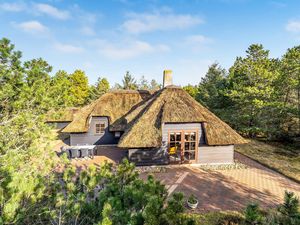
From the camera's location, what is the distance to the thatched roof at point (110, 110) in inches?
658

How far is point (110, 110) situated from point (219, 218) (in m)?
13.1

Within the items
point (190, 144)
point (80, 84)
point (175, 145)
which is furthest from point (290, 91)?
point (80, 84)

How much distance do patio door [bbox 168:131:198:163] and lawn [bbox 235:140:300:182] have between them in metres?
4.85

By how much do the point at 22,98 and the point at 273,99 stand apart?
20180 mm

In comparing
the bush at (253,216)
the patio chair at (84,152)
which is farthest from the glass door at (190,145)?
the bush at (253,216)

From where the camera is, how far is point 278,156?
46.0 ft

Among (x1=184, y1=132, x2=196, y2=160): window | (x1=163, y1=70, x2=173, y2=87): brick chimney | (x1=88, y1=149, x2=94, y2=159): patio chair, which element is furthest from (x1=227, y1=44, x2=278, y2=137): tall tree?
(x1=88, y1=149, x2=94, y2=159): patio chair

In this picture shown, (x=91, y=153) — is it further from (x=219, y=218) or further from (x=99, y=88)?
(x=99, y=88)

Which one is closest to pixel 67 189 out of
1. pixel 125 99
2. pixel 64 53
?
pixel 64 53

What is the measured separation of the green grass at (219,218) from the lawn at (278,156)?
5.59 m

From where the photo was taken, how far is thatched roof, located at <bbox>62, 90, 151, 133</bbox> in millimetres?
16703

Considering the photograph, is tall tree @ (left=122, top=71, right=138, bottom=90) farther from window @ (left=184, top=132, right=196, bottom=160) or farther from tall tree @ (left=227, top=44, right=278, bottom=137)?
window @ (left=184, top=132, right=196, bottom=160)

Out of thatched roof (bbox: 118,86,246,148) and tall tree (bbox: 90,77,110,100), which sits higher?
tall tree (bbox: 90,77,110,100)

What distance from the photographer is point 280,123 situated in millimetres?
18531
